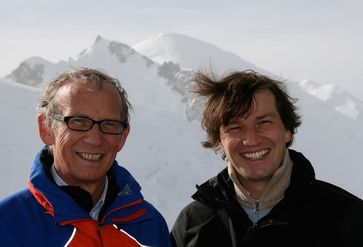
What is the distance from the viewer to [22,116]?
3534 cm

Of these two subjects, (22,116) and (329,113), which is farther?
(329,113)

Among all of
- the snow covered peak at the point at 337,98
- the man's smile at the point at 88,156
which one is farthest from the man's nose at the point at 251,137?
the snow covered peak at the point at 337,98

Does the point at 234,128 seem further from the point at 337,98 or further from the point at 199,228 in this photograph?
the point at 337,98

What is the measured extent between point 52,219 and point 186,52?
11668 centimetres

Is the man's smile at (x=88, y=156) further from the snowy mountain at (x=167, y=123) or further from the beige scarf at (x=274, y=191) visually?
the beige scarf at (x=274, y=191)

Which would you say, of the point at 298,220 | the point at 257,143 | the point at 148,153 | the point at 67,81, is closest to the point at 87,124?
the point at 67,81

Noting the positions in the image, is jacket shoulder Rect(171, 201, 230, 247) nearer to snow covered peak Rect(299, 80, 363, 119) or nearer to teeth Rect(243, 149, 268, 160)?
teeth Rect(243, 149, 268, 160)

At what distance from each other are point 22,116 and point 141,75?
2165 inches

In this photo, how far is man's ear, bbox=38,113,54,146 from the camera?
390 centimetres

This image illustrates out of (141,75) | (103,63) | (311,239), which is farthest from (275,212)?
(103,63)

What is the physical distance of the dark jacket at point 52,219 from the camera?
3.53 metres

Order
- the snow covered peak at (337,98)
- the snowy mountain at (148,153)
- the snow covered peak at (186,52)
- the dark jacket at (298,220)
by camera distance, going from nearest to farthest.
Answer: the dark jacket at (298,220) < the snowy mountain at (148,153) < the snow covered peak at (337,98) < the snow covered peak at (186,52)

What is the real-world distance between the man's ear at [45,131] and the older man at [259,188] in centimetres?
136

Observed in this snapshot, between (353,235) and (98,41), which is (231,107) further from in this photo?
(98,41)
